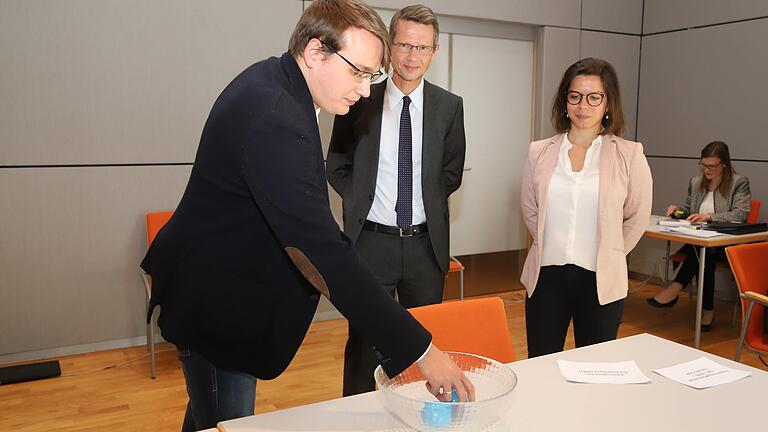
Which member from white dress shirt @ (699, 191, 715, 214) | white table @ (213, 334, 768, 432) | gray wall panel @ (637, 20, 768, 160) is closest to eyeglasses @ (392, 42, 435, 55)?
white table @ (213, 334, 768, 432)

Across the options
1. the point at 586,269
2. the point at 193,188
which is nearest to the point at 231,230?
the point at 193,188

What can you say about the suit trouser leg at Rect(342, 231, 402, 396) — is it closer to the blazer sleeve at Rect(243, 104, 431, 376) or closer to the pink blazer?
the pink blazer

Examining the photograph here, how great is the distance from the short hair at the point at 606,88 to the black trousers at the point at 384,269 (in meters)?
0.84

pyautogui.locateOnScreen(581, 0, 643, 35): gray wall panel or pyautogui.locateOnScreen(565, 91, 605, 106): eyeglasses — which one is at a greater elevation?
pyautogui.locateOnScreen(581, 0, 643, 35): gray wall panel

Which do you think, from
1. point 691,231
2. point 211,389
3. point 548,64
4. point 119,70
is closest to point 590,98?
point 211,389

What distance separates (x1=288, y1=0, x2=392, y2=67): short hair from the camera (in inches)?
56.6

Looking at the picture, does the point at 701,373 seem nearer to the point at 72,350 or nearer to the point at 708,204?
the point at 72,350

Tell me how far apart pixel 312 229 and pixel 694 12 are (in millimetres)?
5751

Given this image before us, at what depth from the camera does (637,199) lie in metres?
2.74

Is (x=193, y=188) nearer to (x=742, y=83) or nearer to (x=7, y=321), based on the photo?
(x=7, y=321)

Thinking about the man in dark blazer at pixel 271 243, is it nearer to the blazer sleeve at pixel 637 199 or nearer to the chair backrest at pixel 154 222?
the blazer sleeve at pixel 637 199

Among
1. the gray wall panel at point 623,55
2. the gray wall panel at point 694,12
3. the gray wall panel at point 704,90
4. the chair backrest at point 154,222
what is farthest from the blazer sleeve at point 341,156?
the gray wall panel at point 694,12

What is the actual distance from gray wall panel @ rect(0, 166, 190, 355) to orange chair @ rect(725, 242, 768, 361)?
10.9 ft

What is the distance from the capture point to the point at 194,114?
4.42 m
